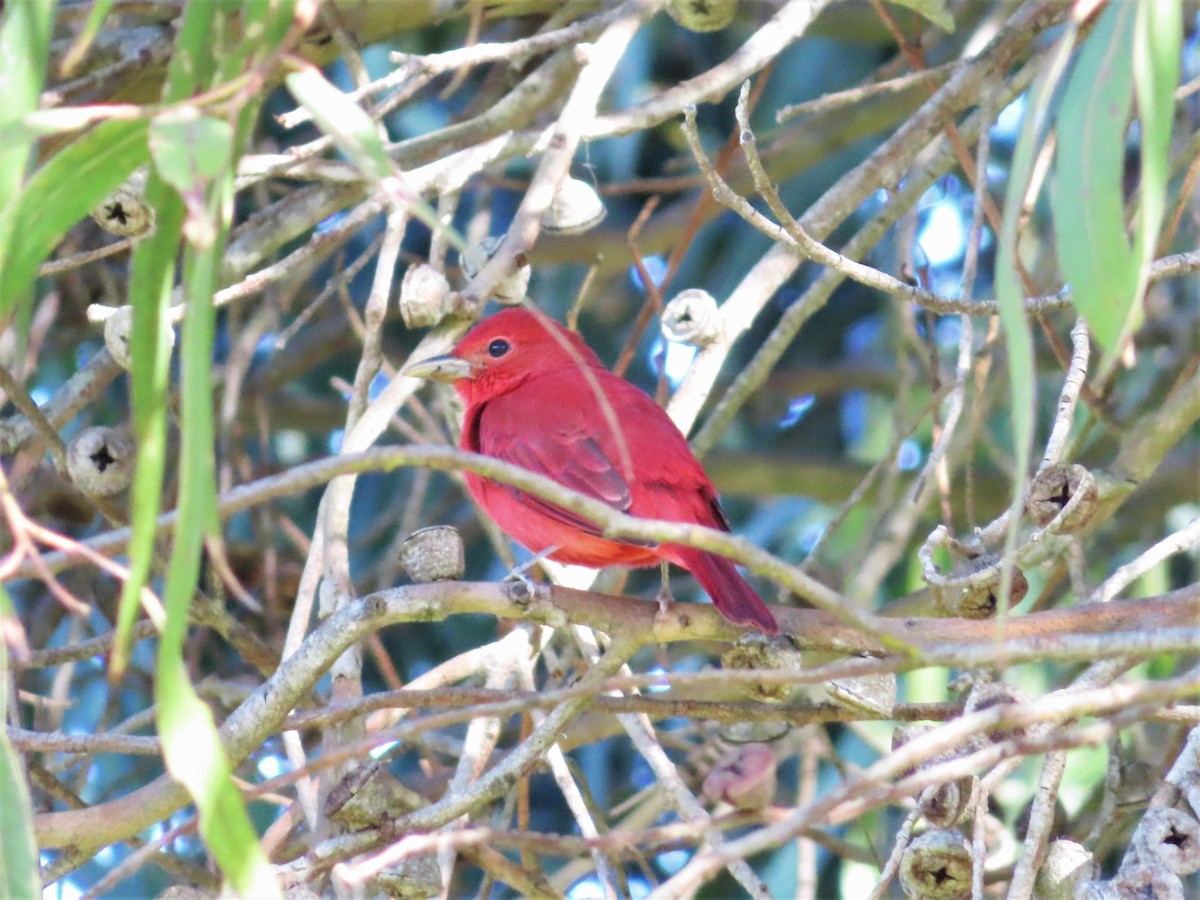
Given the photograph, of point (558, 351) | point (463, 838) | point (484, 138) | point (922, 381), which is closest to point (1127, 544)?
point (922, 381)

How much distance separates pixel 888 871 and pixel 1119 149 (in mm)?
1314

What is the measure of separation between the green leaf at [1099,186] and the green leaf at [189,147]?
3.34 ft

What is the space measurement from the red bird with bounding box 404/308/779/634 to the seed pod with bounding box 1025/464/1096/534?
83 cm

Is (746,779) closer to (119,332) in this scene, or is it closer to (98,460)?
(98,460)

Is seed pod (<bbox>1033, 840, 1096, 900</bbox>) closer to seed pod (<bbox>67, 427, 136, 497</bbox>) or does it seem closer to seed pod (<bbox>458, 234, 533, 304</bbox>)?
Result: seed pod (<bbox>458, 234, 533, 304</bbox>)

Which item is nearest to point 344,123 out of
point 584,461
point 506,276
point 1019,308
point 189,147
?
point 189,147

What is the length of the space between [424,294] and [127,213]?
64cm

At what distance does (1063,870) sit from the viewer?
280cm

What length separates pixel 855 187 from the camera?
4.07 m

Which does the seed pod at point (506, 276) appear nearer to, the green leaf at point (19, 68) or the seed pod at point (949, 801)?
the green leaf at point (19, 68)

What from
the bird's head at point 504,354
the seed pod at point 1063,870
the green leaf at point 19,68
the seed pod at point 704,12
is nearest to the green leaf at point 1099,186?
the seed pod at point 1063,870

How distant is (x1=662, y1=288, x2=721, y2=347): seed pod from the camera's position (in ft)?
12.4

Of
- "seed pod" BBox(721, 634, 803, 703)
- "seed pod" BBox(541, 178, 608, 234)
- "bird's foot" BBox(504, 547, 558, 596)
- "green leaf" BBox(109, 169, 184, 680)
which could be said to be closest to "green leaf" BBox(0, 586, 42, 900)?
"green leaf" BBox(109, 169, 184, 680)

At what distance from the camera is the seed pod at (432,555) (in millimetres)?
2930
